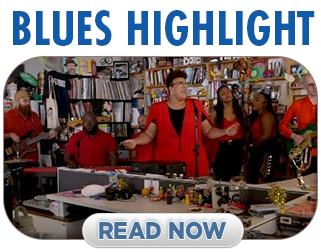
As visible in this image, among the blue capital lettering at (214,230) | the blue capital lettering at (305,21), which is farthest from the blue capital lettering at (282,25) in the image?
the blue capital lettering at (214,230)

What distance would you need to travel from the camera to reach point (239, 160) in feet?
5.33

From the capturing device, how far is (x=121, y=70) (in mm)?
1617

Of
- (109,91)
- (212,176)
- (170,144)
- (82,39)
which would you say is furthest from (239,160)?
(82,39)

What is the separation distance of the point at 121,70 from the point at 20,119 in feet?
1.28

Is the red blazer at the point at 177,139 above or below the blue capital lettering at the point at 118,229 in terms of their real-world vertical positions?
above

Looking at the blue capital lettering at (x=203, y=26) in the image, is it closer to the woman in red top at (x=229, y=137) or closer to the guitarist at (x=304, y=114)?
the woman in red top at (x=229, y=137)

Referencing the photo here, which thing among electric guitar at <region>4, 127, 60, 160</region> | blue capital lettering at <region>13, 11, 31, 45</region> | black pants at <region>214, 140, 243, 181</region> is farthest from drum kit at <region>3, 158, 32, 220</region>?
black pants at <region>214, 140, 243, 181</region>

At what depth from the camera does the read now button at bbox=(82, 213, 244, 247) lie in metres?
1.57

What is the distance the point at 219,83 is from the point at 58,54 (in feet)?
1.85

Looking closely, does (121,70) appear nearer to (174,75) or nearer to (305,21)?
(174,75)

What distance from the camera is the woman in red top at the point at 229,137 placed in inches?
63.7

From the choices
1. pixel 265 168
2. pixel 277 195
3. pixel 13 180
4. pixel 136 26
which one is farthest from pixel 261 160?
pixel 13 180

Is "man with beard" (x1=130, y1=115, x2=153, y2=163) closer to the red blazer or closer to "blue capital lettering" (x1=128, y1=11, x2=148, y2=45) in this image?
the red blazer

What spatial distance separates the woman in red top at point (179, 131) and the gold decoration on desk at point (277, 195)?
0.76 feet
